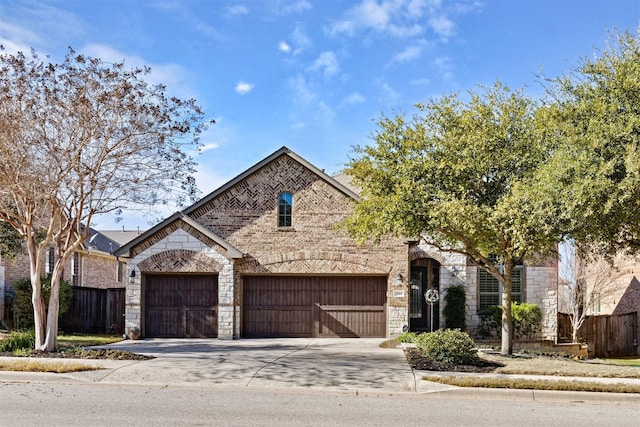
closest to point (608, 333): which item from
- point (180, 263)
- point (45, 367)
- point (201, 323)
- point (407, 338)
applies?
point (407, 338)

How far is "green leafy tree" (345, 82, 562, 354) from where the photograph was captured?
1493 cm

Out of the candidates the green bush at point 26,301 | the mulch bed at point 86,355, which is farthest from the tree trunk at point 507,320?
the green bush at point 26,301

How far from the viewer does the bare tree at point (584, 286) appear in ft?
83.7

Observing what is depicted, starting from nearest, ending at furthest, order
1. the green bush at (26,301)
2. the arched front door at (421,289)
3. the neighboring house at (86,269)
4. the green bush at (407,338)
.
→ the green bush at (407,338)
the arched front door at (421,289)
the green bush at (26,301)
the neighboring house at (86,269)

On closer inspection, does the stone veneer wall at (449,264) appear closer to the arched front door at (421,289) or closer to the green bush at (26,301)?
the arched front door at (421,289)

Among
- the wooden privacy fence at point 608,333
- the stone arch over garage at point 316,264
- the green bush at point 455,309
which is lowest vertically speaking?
the wooden privacy fence at point 608,333

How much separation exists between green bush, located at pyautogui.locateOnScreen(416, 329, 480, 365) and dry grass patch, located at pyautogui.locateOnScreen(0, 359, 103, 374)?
711 cm

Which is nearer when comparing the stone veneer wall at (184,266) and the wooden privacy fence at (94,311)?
the stone veneer wall at (184,266)

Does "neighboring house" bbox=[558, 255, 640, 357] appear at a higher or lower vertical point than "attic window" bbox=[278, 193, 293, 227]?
lower

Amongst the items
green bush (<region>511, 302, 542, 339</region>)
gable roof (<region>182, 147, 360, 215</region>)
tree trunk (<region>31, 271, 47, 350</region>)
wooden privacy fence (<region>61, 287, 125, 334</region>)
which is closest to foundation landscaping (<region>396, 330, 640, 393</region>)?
green bush (<region>511, 302, 542, 339</region>)

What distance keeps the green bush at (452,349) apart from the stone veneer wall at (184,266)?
8503 mm

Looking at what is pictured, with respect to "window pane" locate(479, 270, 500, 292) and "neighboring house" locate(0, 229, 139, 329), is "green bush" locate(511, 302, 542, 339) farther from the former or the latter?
"neighboring house" locate(0, 229, 139, 329)

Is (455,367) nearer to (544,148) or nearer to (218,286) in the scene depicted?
(544,148)

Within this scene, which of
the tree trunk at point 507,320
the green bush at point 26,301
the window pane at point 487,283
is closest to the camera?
the tree trunk at point 507,320
